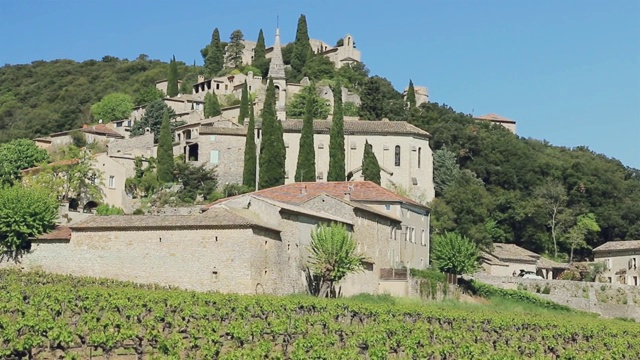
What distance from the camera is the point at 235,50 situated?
122 meters

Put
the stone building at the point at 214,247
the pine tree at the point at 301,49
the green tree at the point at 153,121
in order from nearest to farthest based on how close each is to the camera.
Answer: the stone building at the point at 214,247 < the green tree at the point at 153,121 < the pine tree at the point at 301,49

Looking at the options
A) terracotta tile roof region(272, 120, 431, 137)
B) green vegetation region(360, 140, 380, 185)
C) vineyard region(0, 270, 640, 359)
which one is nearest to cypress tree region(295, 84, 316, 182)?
green vegetation region(360, 140, 380, 185)

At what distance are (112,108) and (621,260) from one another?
190 feet

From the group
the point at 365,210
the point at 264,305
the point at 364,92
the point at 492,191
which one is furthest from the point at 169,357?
the point at 364,92

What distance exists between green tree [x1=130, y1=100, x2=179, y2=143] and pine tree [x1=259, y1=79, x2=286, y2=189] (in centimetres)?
1963

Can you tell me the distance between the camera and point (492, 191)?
84.1 meters

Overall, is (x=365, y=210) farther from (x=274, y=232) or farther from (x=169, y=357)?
(x=169, y=357)

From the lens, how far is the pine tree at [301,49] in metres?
113

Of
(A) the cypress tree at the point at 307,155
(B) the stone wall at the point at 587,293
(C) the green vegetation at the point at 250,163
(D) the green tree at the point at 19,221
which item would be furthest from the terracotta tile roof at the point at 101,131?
(D) the green tree at the point at 19,221

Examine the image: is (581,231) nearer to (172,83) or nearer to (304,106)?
(304,106)

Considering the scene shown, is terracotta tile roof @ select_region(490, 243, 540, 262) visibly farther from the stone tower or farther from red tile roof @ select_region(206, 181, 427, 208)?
the stone tower

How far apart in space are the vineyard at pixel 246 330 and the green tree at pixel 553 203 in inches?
1517

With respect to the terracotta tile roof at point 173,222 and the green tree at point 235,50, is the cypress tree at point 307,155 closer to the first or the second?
the terracotta tile roof at point 173,222

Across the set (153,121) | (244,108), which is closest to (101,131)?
(153,121)
